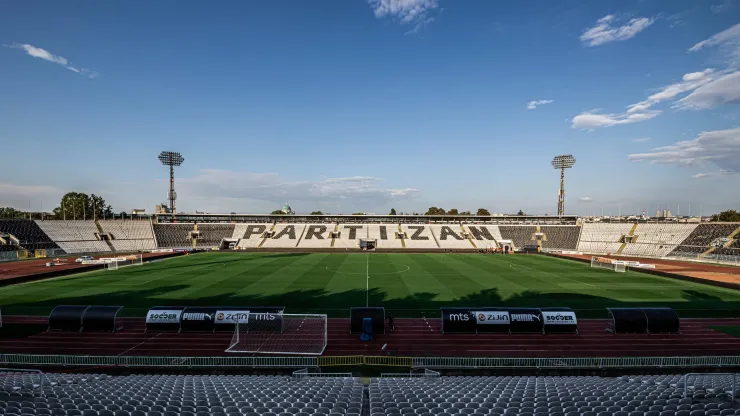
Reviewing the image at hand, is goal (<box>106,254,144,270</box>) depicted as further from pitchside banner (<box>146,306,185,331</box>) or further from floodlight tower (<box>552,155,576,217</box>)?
floodlight tower (<box>552,155,576,217</box>)

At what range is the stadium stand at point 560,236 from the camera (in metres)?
66.6

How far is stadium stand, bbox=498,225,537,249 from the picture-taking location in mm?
68438

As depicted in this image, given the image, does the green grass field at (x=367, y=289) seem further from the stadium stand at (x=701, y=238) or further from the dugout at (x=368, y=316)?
the stadium stand at (x=701, y=238)

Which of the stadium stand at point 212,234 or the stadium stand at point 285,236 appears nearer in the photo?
the stadium stand at point 285,236

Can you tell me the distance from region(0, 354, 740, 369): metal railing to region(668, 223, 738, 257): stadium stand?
5025 cm

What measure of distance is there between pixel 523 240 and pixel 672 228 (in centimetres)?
2403

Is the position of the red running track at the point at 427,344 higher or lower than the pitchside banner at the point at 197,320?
lower

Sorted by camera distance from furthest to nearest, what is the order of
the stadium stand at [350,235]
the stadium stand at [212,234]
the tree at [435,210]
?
the tree at [435,210]
the stadium stand at [350,235]
the stadium stand at [212,234]

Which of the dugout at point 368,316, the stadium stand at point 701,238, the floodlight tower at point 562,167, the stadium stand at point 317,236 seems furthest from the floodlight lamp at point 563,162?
the dugout at point 368,316

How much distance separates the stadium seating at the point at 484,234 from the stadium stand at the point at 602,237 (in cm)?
1492

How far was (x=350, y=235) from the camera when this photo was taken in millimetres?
71125

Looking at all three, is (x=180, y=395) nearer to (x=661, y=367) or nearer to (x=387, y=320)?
(x=387, y=320)

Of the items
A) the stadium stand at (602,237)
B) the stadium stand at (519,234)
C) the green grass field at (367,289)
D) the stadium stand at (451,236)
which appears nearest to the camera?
the green grass field at (367,289)

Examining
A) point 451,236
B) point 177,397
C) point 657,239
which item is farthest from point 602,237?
point 177,397
